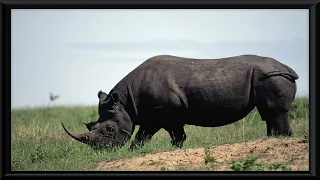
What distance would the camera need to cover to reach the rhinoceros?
521 inches

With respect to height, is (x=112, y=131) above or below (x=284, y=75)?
below

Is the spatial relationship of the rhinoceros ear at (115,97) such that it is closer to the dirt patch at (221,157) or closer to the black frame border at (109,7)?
the dirt patch at (221,157)

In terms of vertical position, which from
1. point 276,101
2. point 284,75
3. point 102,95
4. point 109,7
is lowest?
point 276,101

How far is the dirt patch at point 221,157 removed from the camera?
450 inches

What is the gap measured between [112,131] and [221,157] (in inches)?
96.0

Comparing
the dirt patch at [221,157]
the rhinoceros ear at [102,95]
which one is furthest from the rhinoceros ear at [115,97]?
the dirt patch at [221,157]

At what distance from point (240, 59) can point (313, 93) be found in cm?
269

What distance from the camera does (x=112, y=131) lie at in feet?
43.7

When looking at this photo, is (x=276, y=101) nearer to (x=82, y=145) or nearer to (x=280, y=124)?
(x=280, y=124)

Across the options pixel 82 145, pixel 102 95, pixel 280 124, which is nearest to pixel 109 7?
pixel 102 95

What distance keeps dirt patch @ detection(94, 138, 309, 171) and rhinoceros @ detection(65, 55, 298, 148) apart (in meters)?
1.03

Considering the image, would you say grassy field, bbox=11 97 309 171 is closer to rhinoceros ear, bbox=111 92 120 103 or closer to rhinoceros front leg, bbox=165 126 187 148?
rhinoceros front leg, bbox=165 126 187 148
